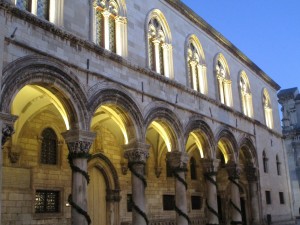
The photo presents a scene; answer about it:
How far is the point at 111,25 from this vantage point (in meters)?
13.6

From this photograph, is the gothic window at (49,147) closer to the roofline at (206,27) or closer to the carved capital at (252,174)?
the roofline at (206,27)

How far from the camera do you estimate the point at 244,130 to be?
68.5ft

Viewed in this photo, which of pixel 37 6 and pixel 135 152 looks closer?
pixel 37 6

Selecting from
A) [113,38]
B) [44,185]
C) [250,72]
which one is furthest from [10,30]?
[250,72]

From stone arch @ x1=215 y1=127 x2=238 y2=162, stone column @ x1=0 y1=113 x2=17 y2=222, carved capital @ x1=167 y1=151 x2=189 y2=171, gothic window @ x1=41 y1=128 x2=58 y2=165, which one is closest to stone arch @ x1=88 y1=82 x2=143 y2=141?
carved capital @ x1=167 y1=151 x2=189 y2=171

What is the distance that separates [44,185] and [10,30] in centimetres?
594

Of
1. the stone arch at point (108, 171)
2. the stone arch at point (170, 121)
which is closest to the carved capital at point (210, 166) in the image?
the stone arch at point (170, 121)

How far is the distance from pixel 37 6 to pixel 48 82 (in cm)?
234

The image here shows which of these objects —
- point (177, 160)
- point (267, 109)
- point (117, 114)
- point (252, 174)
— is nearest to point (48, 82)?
point (117, 114)

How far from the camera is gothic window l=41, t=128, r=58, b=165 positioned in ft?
46.6

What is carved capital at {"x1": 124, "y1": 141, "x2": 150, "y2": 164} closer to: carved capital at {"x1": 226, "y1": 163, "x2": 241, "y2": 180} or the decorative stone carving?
the decorative stone carving

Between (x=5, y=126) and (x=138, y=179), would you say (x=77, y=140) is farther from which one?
(x=138, y=179)

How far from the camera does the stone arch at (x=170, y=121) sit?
14.2 meters

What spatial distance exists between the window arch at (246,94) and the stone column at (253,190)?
3144 millimetres
